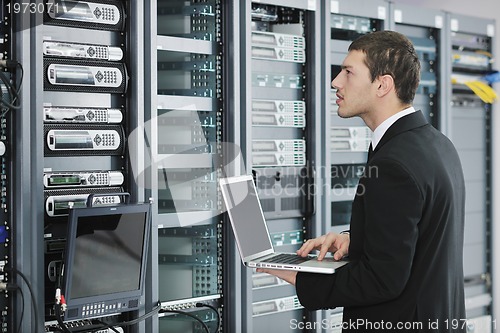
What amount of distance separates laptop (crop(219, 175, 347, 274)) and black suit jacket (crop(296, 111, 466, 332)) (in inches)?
4.4

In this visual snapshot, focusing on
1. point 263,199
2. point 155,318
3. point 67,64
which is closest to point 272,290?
point 263,199

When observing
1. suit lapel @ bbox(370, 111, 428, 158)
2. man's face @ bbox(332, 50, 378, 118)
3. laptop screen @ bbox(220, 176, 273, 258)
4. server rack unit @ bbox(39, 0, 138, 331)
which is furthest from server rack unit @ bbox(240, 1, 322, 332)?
suit lapel @ bbox(370, 111, 428, 158)

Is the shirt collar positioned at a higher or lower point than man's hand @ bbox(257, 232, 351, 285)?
higher

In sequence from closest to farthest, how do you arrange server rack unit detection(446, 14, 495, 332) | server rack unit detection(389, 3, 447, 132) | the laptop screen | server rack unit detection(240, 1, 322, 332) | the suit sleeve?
1. the suit sleeve
2. the laptop screen
3. server rack unit detection(240, 1, 322, 332)
4. server rack unit detection(389, 3, 447, 132)
5. server rack unit detection(446, 14, 495, 332)

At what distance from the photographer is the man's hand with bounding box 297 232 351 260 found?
233 centimetres

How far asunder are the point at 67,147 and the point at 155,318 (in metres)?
0.79

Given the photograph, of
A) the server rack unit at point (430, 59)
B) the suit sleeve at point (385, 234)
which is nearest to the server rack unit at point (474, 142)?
the server rack unit at point (430, 59)

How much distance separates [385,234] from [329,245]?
1.10 feet

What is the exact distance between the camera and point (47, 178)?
2773 millimetres

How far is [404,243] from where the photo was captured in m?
2.04

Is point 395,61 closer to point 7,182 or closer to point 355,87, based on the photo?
point 355,87

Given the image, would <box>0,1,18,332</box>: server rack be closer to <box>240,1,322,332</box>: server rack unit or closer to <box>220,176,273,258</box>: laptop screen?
<box>220,176,273,258</box>: laptop screen

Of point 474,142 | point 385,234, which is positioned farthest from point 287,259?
point 474,142

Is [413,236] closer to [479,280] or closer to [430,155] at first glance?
[430,155]
